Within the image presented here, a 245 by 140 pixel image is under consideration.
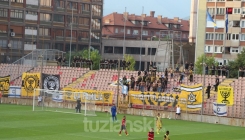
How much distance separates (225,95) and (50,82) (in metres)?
24.1

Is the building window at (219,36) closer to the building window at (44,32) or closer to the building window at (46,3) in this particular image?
→ the building window at (44,32)

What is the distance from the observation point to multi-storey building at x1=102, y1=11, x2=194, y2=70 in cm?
12912

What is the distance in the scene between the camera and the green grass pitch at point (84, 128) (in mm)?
42344

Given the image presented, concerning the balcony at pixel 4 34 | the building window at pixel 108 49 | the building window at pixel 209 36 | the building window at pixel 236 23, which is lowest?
the building window at pixel 108 49

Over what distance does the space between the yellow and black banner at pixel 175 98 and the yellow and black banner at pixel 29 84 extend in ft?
44.8

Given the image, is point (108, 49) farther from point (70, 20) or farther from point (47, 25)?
point (47, 25)

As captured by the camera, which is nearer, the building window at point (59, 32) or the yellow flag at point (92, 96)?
the yellow flag at point (92, 96)

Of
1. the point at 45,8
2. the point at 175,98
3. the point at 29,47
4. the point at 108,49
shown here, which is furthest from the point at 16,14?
the point at 175,98

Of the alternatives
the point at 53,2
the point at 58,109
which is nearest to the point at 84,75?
the point at 58,109

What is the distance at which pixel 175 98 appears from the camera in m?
63.6

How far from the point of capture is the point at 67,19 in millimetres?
121938

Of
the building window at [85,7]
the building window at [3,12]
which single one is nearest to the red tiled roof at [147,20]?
the building window at [85,7]

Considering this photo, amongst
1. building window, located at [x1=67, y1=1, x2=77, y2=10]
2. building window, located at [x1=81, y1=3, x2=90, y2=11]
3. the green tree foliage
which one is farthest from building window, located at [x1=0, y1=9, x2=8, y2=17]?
the green tree foliage

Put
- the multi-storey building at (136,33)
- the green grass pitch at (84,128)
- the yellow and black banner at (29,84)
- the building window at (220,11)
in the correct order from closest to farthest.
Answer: the green grass pitch at (84,128) < the yellow and black banner at (29,84) < the building window at (220,11) < the multi-storey building at (136,33)
